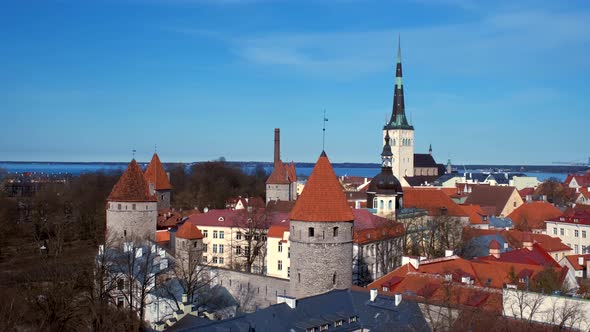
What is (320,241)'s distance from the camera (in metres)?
25.6

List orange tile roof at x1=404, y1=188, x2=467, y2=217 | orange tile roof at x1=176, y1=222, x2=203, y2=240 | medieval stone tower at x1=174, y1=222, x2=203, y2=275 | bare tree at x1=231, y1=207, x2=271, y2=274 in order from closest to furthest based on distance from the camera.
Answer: medieval stone tower at x1=174, y1=222, x2=203, y2=275
orange tile roof at x1=176, y1=222, x2=203, y2=240
bare tree at x1=231, y1=207, x2=271, y2=274
orange tile roof at x1=404, y1=188, x2=467, y2=217

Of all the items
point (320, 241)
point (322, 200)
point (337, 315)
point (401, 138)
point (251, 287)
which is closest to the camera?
point (337, 315)

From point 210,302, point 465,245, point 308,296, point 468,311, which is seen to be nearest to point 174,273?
point 210,302

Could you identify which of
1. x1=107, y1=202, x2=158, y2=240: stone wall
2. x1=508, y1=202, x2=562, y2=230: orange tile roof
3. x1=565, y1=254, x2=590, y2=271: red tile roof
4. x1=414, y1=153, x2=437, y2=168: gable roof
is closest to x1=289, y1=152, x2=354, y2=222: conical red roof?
x1=107, y1=202, x2=158, y2=240: stone wall

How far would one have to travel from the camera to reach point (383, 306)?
23.3 m

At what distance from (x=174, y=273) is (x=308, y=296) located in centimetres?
1036

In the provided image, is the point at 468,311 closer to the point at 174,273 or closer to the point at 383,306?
the point at 383,306

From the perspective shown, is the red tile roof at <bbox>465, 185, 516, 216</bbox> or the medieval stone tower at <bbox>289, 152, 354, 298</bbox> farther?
the red tile roof at <bbox>465, 185, 516, 216</bbox>

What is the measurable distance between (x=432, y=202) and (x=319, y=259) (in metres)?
33.8

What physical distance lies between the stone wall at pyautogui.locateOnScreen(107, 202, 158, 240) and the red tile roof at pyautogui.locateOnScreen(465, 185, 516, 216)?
38.5 metres

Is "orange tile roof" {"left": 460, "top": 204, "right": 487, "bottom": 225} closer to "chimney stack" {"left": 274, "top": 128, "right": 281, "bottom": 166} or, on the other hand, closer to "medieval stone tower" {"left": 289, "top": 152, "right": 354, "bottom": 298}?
"chimney stack" {"left": 274, "top": 128, "right": 281, "bottom": 166}

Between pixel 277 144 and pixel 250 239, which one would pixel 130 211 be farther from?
pixel 277 144

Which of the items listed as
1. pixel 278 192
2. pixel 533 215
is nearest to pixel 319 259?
pixel 533 215

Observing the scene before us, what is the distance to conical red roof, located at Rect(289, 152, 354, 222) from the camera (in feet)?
84.8
